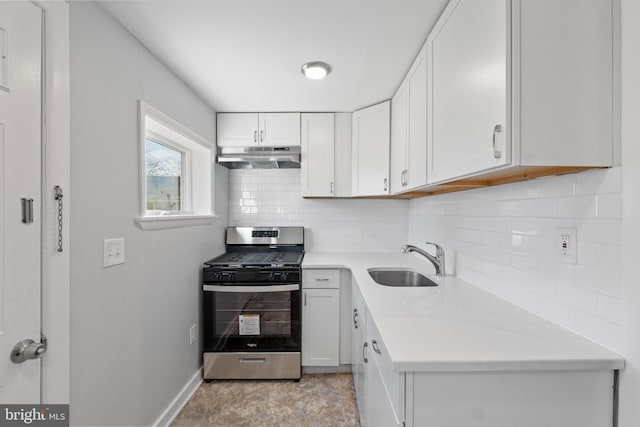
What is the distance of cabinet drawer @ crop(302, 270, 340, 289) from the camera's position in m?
2.22

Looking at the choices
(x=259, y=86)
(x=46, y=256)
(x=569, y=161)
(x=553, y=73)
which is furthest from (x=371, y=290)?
(x=259, y=86)

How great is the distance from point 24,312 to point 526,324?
69.3 inches

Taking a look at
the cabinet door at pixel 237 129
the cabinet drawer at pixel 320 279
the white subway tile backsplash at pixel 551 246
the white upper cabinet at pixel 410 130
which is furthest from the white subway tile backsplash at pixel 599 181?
the cabinet door at pixel 237 129

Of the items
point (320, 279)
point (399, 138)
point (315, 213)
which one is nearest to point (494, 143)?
point (399, 138)

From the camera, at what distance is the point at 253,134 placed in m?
2.52

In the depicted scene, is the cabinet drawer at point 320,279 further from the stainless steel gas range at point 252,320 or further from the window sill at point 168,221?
the window sill at point 168,221

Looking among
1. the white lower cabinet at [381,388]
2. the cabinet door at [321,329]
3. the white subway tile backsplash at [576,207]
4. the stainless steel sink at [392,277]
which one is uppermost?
the white subway tile backsplash at [576,207]

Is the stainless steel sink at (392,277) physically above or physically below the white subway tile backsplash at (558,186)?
below

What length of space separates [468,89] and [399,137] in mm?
999

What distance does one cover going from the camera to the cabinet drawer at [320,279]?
2.22 meters

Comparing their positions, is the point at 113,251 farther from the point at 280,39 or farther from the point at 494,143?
the point at 494,143

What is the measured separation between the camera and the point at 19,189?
2.88ft

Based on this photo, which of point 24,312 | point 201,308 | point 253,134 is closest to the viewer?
point 24,312

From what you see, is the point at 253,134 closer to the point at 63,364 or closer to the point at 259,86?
the point at 259,86
